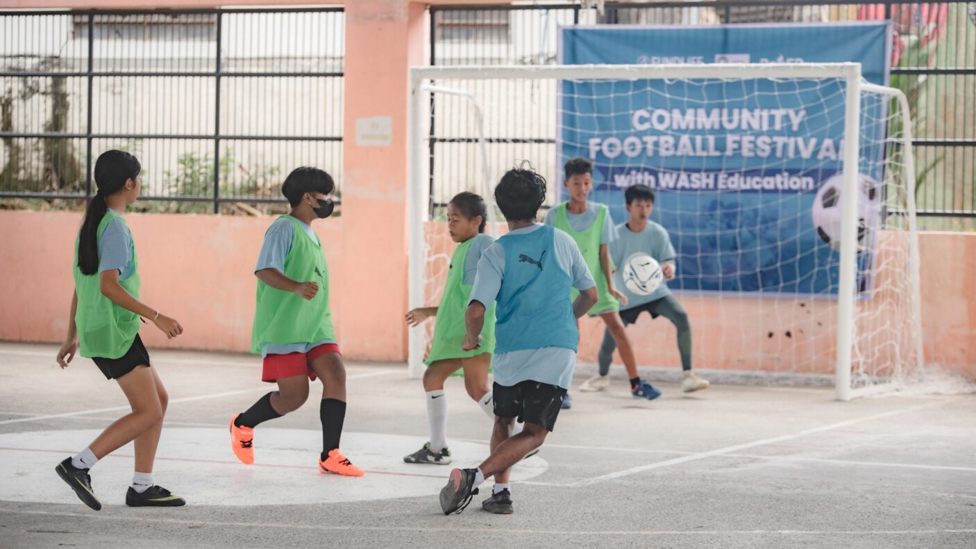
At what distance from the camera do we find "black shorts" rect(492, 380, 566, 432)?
7.01 meters

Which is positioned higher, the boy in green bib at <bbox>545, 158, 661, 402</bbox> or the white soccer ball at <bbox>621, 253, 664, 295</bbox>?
the boy in green bib at <bbox>545, 158, 661, 402</bbox>

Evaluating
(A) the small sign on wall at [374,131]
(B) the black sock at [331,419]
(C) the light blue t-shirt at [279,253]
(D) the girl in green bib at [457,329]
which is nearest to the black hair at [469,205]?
(D) the girl in green bib at [457,329]

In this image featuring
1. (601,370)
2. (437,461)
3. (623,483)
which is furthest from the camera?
(601,370)

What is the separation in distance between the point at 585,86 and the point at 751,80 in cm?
155

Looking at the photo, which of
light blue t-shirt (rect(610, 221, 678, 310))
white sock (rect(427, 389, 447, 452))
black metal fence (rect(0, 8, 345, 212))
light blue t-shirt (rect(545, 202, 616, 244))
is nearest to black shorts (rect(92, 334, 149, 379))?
white sock (rect(427, 389, 447, 452))

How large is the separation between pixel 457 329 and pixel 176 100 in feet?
28.0

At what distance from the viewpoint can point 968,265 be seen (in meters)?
13.7

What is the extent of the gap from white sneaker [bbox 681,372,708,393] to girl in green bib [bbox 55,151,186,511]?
623cm

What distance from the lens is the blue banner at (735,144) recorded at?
45.8ft

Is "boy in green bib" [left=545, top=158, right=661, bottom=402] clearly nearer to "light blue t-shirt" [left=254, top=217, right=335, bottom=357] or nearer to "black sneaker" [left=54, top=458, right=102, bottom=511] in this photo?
"light blue t-shirt" [left=254, top=217, right=335, bottom=357]

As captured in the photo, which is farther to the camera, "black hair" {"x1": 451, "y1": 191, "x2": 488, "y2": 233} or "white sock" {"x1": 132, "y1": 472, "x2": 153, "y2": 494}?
"black hair" {"x1": 451, "y1": 191, "x2": 488, "y2": 233}

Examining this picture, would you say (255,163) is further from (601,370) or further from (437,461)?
(437,461)

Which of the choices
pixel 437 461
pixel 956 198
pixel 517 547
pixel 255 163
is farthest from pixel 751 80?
pixel 517 547

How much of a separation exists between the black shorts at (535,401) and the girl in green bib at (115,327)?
5.09 feet
